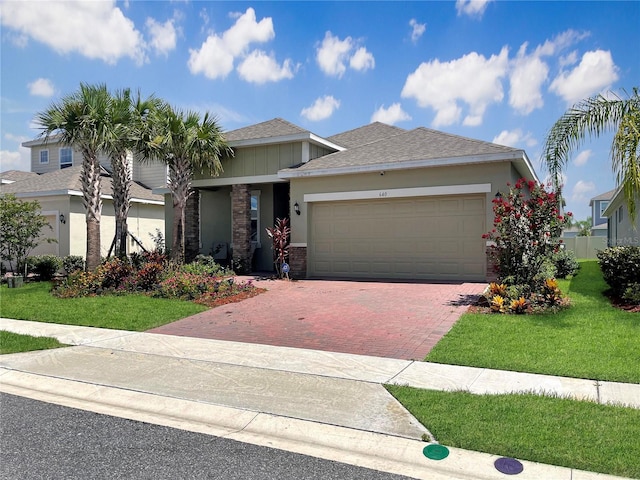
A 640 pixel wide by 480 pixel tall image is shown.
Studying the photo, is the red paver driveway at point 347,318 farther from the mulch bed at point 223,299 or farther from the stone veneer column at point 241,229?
the stone veneer column at point 241,229

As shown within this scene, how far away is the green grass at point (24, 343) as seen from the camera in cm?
795

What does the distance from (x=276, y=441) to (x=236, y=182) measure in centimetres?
1402

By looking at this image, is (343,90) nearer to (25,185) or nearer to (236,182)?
(236,182)

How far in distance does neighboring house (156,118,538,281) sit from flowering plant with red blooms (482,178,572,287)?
2.94 m

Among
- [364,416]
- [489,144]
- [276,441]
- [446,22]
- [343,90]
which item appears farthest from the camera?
[343,90]

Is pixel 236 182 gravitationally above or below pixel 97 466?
above

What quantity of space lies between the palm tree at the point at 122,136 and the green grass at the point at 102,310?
142 inches

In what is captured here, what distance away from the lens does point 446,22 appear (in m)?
12.7

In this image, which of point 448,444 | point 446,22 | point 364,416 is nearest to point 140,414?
point 364,416

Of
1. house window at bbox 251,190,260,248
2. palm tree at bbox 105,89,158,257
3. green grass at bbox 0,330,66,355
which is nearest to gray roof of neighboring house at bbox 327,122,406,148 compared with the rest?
house window at bbox 251,190,260,248

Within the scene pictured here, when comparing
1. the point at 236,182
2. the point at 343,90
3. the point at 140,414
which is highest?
the point at 343,90

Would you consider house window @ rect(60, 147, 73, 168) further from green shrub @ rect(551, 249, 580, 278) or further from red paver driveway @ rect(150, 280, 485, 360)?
green shrub @ rect(551, 249, 580, 278)

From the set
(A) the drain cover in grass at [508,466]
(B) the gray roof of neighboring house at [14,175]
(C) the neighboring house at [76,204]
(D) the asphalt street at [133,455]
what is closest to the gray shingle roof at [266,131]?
(C) the neighboring house at [76,204]

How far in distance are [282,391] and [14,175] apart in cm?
2897
